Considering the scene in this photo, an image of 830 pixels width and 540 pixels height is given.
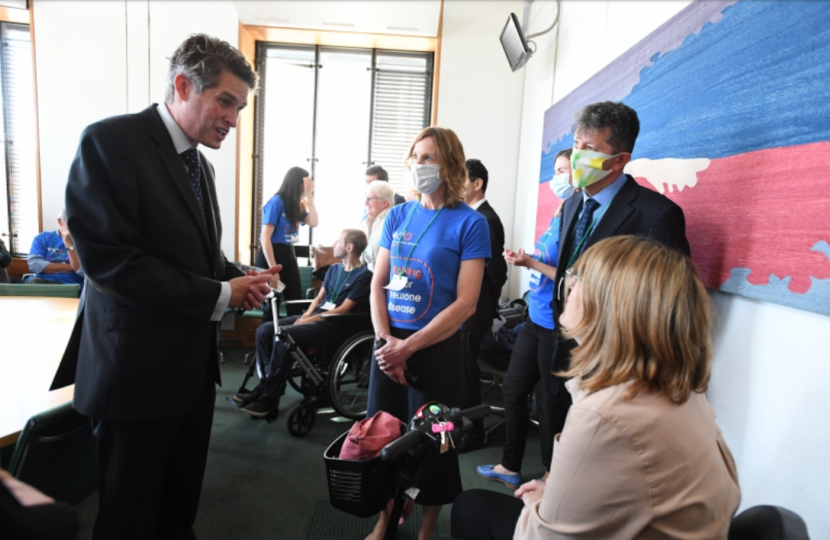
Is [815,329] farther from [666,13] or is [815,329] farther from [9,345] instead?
[9,345]

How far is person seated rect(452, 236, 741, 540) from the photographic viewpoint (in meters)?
0.70

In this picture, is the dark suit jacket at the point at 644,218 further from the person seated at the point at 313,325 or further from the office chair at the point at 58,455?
the person seated at the point at 313,325

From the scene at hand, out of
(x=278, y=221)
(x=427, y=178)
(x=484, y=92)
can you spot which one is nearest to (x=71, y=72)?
(x=278, y=221)

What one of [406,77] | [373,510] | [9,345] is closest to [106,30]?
[406,77]

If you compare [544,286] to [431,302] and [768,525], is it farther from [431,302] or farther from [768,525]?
[768,525]

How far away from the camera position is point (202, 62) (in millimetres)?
1217

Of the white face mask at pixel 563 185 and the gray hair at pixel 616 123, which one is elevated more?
the gray hair at pixel 616 123

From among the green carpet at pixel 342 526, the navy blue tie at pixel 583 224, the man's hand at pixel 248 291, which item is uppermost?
the navy blue tie at pixel 583 224

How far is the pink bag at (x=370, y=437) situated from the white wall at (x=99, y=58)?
13.1 ft

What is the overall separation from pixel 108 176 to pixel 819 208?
68.9 inches

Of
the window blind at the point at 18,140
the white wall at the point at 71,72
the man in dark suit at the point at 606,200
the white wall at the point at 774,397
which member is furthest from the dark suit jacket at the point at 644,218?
the window blind at the point at 18,140

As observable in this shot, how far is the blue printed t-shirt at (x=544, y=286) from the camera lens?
1.95 meters

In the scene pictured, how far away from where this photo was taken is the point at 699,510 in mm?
707

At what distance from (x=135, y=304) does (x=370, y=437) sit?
691mm
